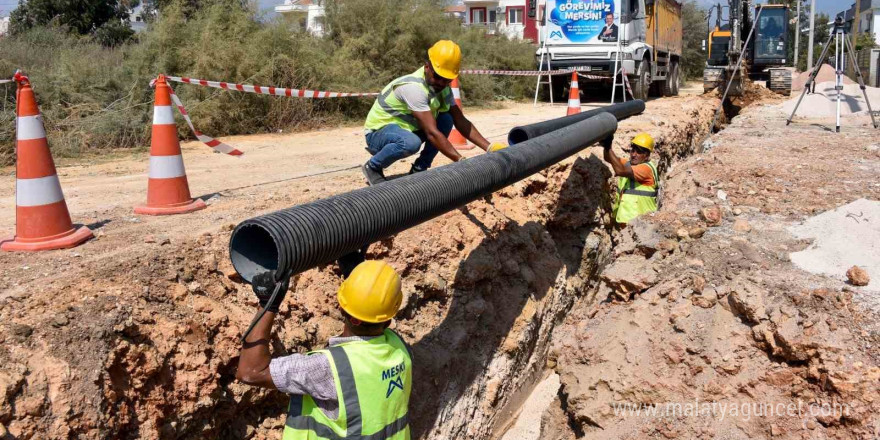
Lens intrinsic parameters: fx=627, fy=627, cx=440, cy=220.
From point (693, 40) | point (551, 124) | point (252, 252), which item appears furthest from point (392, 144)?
point (693, 40)

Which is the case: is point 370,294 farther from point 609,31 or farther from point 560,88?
point 560,88

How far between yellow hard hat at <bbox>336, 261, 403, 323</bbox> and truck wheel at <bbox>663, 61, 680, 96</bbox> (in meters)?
19.5

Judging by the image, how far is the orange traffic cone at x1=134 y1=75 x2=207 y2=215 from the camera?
4.30 meters

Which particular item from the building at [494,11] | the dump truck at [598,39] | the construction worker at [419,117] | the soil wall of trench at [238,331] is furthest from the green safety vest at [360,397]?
the building at [494,11]

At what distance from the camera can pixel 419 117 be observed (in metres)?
4.30

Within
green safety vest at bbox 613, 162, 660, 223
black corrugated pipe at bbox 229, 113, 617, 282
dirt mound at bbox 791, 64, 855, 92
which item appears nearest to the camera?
black corrugated pipe at bbox 229, 113, 617, 282

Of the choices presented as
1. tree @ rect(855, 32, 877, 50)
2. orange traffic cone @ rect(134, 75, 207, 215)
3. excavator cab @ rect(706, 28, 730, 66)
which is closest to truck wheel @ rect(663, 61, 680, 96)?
excavator cab @ rect(706, 28, 730, 66)

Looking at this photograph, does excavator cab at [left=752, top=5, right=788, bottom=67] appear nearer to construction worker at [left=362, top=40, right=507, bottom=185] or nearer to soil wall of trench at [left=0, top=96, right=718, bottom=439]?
soil wall of trench at [left=0, top=96, right=718, bottom=439]

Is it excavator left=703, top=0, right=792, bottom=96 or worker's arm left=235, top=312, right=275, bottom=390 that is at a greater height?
excavator left=703, top=0, right=792, bottom=96

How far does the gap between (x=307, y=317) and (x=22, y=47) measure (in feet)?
33.0

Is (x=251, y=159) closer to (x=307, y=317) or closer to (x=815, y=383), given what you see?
(x=307, y=317)

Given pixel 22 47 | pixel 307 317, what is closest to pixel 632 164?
pixel 307 317

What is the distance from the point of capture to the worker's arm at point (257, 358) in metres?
2.22

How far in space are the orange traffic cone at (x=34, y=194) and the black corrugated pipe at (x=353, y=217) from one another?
1742mm
